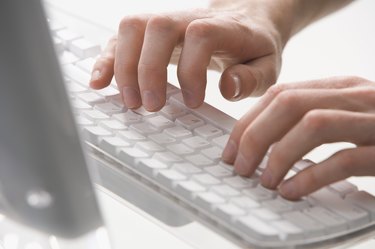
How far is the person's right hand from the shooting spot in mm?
754

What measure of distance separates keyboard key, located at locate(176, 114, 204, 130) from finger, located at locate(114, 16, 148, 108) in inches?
2.0

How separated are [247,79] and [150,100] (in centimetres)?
14

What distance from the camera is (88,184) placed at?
1.40 feet

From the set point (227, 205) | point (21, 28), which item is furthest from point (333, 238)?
point (21, 28)

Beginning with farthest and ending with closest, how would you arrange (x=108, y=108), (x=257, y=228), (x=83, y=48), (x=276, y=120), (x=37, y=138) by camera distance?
(x=83, y=48), (x=108, y=108), (x=276, y=120), (x=257, y=228), (x=37, y=138)

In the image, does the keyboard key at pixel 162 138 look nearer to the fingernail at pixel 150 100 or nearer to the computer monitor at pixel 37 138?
the fingernail at pixel 150 100

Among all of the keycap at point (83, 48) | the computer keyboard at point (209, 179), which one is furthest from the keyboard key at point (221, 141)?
the keycap at point (83, 48)

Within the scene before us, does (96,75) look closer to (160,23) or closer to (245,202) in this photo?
(160,23)

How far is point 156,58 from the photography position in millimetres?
763

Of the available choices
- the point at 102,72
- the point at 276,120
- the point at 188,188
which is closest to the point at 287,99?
the point at 276,120

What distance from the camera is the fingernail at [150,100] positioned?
727 mm

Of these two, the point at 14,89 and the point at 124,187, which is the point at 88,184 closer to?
the point at 14,89

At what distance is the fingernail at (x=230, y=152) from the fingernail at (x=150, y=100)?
11 cm

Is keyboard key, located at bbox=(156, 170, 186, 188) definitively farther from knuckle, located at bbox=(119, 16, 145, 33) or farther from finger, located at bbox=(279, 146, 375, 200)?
knuckle, located at bbox=(119, 16, 145, 33)
